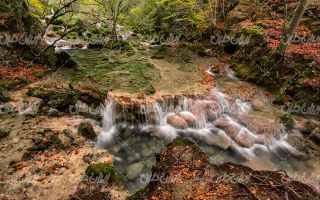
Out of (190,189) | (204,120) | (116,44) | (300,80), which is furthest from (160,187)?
(116,44)

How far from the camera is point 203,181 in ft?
18.9

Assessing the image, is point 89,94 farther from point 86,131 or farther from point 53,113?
point 86,131

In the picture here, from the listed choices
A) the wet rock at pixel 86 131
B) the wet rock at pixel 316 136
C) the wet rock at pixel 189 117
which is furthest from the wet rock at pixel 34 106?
A: the wet rock at pixel 316 136

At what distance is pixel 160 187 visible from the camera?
5652 millimetres

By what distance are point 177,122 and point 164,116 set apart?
27.8 inches

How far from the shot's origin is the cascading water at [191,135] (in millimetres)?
8750

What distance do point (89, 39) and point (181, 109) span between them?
1510 centimetres

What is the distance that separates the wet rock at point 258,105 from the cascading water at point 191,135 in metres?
0.31

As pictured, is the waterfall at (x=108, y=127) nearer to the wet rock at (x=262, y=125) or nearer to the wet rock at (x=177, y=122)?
the wet rock at (x=177, y=122)

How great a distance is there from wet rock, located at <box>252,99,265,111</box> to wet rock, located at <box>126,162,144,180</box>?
6311 mm

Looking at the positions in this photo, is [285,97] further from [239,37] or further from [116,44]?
[116,44]

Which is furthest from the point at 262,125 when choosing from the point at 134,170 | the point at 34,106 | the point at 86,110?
the point at 34,106

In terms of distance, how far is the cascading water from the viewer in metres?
8.75

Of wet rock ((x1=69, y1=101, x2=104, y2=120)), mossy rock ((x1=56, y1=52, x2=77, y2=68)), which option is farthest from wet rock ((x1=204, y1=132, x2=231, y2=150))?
Answer: mossy rock ((x1=56, y1=52, x2=77, y2=68))
